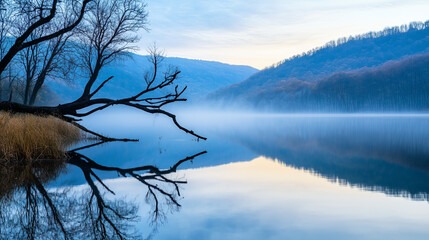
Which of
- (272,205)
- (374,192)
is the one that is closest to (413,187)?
(374,192)

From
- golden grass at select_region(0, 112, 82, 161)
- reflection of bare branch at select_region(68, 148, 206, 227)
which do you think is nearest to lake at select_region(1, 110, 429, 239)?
reflection of bare branch at select_region(68, 148, 206, 227)

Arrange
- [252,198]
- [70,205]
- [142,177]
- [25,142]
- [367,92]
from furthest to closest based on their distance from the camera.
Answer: [367,92] < [25,142] < [142,177] < [252,198] < [70,205]

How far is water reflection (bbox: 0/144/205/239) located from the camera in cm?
432

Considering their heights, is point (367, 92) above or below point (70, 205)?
above

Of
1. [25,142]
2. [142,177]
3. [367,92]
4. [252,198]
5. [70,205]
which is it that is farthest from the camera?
[367,92]

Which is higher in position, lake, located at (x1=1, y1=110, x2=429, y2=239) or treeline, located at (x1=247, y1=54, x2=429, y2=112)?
treeline, located at (x1=247, y1=54, x2=429, y2=112)

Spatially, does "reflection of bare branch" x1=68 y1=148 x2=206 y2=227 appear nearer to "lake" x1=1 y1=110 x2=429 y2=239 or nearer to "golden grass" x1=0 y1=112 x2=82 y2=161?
"lake" x1=1 y1=110 x2=429 y2=239

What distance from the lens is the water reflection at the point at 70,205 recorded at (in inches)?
170

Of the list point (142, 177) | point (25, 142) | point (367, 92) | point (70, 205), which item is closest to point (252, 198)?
point (70, 205)

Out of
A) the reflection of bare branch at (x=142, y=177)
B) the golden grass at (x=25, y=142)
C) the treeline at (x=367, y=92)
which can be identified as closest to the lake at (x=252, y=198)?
the reflection of bare branch at (x=142, y=177)

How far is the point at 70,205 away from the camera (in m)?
5.42

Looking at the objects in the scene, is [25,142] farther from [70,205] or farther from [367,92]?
[367,92]

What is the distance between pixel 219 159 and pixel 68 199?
240 inches

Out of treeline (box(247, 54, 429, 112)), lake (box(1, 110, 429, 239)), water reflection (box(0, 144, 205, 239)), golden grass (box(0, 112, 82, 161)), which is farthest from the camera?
treeline (box(247, 54, 429, 112))
